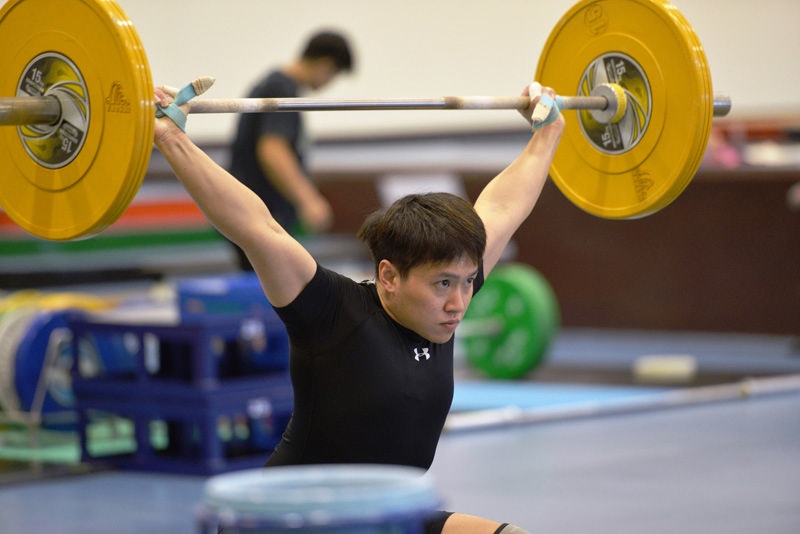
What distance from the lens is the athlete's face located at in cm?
254

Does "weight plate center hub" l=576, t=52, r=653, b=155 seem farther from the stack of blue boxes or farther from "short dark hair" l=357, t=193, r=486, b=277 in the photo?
the stack of blue boxes

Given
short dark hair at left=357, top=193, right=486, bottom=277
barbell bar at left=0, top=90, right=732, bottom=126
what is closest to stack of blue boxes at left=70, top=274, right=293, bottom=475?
barbell bar at left=0, top=90, right=732, bottom=126

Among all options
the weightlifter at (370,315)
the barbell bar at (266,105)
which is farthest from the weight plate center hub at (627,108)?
the weightlifter at (370,315)

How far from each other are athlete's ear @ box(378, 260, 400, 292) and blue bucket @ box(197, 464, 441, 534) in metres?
0.79

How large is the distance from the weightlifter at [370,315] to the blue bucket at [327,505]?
70cm

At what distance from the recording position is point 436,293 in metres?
2.56

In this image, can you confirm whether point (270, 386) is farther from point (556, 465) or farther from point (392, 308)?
point (392, 308)

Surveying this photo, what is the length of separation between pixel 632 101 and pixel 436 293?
110 cm

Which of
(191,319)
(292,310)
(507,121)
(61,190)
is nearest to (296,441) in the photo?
(292,310)

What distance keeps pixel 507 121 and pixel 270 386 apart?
18.5 ft

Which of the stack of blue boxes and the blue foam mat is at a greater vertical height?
the stack of blue boxes

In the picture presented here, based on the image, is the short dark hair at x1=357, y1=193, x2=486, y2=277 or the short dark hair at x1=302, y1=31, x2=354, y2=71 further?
the short dark hair at x1=302, y1=31, x2=354, y2=71

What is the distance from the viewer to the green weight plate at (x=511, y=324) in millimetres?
7418

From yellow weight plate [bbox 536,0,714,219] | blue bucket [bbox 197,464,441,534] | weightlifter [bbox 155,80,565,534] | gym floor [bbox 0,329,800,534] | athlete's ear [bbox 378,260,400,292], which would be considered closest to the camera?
blue bucket [bbox 197,464,441,534]
